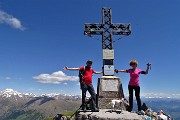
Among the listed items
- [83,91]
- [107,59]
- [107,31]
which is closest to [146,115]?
[83,91]

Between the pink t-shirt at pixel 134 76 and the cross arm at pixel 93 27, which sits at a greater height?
the cross arm at pixel 93 27

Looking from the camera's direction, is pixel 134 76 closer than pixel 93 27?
Yes

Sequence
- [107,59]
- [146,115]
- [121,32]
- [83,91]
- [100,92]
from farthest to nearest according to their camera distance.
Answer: [121,32] < [107,59] < [100,92] < [83,91] < [146,115]

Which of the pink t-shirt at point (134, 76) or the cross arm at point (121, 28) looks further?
the cross arm at point (121, 28)

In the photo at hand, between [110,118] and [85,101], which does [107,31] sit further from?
[110,118]

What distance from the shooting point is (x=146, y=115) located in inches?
580

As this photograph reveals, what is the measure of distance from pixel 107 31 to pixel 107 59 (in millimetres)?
2726

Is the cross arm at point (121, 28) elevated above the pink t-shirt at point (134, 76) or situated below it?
above

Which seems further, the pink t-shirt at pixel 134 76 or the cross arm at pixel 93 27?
the cross arm at pixel 93 27

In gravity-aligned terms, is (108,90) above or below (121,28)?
below

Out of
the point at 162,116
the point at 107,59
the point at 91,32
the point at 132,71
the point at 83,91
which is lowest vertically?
the point at 162,116

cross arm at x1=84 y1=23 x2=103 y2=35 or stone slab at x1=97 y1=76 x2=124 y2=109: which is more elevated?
cross arm at x1=84 y1=23 x2=103 y2=35

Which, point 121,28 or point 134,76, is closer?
point 134,76

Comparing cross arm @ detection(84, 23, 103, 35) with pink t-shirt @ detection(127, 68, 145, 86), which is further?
cross arm @ detection(84, 23, 103, 35)
